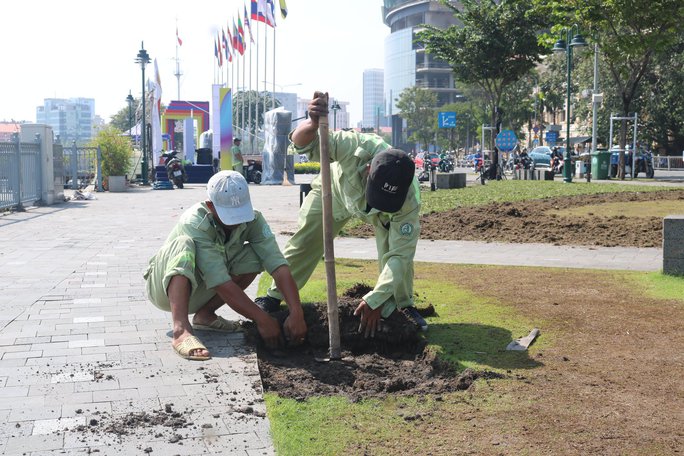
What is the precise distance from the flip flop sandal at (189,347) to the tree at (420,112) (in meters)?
85.1

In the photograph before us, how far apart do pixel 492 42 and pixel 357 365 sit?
3181cm

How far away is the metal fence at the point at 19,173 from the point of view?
699 inches

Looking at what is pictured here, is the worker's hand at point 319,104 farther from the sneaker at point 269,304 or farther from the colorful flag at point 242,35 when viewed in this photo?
the colorful flag at point 242,35

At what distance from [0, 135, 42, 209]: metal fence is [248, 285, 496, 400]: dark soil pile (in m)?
13.7

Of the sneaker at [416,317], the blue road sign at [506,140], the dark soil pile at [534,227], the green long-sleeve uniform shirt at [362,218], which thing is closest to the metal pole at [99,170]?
the blue road sign at [506,140]

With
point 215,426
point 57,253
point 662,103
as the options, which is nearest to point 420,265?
point 57,253

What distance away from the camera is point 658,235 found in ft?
39.8

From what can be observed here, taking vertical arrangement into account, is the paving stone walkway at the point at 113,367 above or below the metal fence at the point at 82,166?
below

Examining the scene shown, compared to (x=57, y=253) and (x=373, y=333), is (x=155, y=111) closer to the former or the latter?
(x=57, y=253)

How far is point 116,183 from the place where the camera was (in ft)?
94.2

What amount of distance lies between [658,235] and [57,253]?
871cm

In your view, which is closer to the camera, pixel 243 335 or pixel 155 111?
pixel 243 335

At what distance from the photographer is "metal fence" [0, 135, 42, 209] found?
1775 cm

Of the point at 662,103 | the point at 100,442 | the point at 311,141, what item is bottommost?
the point at 100,442
